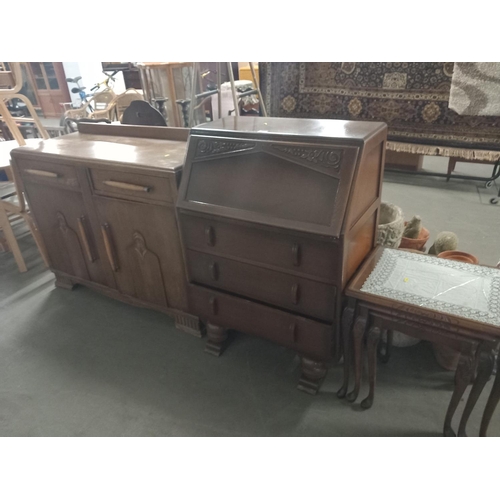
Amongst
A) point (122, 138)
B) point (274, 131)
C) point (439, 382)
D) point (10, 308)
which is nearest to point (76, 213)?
point (122, 138)

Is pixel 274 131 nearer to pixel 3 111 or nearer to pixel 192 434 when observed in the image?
pixel 192 434

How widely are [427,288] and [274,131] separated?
71 cm

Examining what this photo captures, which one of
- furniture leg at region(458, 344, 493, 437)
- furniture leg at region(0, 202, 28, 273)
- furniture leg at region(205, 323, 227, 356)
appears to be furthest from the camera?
furniture leg at region(0, 202, 28, 273)

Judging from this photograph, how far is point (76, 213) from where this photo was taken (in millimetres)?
1800

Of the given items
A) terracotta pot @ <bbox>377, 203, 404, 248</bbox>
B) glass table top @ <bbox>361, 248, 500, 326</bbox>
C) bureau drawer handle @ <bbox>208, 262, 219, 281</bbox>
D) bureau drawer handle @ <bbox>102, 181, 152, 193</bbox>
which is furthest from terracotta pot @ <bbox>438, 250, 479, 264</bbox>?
bureau drawer handle @ <bbox>102, 181, 152, 193</bbox>

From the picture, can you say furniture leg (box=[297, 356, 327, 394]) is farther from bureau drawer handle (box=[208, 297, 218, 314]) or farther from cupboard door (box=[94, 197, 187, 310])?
cupboard door (box=[94, 197, 187, 310])

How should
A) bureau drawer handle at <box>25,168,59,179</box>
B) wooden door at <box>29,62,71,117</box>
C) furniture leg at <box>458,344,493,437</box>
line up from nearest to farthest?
furniture leg at <box>458,344,493,437</box>
bureau drawer handle at <box>25,168,59,179</box>
wooden door at <box>29,62,71,117</box>

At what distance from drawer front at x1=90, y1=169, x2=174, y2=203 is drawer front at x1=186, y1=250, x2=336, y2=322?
259 millimetres

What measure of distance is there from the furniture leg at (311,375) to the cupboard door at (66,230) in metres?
1.11

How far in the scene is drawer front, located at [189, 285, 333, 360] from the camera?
1.32 m

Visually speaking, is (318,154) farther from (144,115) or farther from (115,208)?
(144,115)

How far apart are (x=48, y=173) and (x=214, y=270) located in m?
0.96

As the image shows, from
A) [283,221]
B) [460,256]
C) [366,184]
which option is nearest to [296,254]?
[283,221]

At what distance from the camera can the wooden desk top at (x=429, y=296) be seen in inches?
41.5
